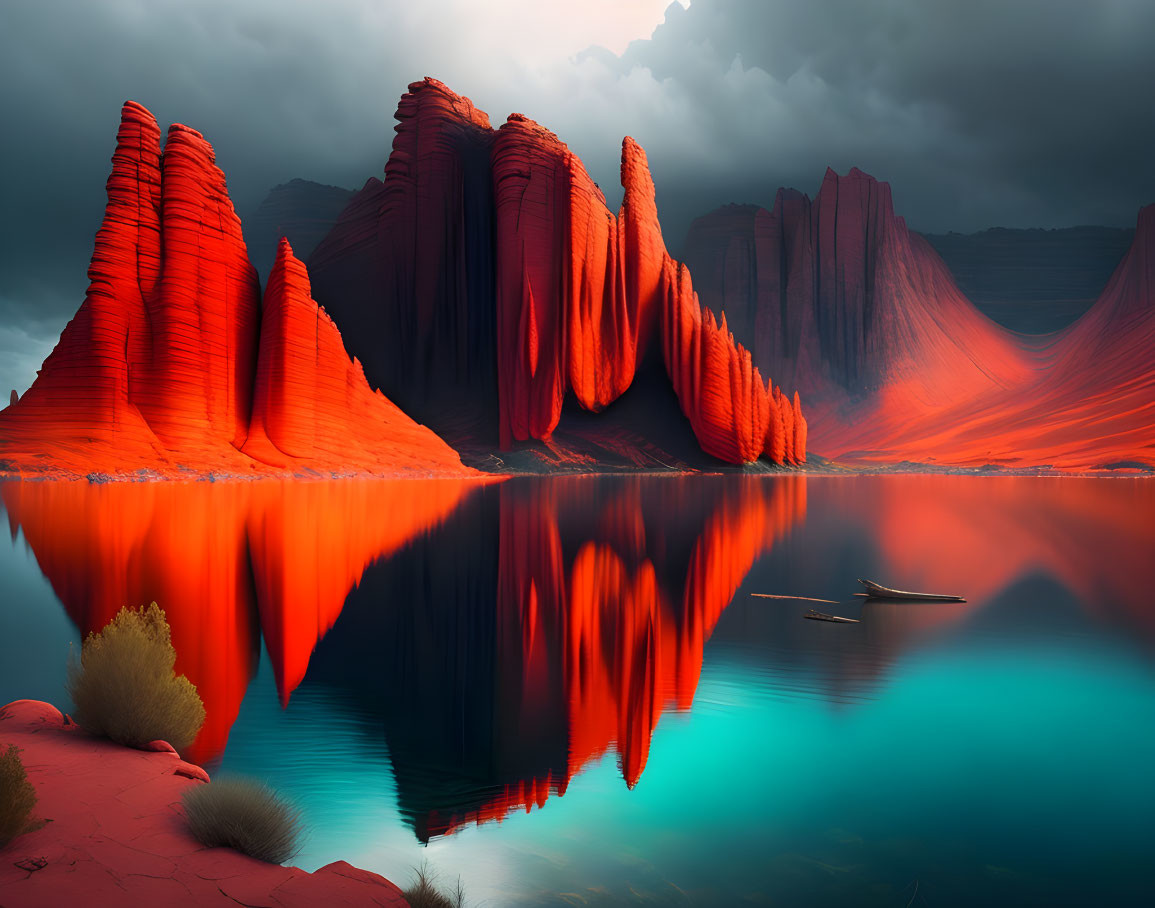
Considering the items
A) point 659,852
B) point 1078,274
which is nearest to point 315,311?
point 659,852

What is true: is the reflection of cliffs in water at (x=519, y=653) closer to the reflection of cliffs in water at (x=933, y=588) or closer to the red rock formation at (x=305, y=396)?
the reflection of cliffs in water at (x=933, y=588)

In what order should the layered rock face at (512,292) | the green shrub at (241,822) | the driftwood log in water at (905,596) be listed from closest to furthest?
1. the green shrub at (241,822)
2. the driftwood log in water at (905,596)
3. the layered rock face at (512,292)

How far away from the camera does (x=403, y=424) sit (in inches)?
1673

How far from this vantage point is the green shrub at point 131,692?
16.6ft

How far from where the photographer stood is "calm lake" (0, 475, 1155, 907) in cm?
414

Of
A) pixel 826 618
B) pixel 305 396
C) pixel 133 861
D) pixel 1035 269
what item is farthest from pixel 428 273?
pixel 1035 269

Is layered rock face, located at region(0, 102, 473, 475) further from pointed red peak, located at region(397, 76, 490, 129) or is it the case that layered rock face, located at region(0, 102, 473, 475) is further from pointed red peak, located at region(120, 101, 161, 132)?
pointed red peak, located at region(397, 76, 490, 129)

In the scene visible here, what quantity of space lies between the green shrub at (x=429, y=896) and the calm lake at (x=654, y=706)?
188mm

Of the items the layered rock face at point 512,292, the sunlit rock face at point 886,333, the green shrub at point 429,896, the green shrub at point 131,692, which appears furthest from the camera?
the sunlit rock face at point 886,333

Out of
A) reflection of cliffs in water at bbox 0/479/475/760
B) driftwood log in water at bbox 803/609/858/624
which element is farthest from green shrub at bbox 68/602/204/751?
driftwood log in water at bbox 803/609/858/624

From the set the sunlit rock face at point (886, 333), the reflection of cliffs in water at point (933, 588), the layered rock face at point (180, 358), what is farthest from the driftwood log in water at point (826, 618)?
the sunlit rock face at point (886, 333)

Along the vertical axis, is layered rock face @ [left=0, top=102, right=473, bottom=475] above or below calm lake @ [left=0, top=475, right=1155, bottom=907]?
above

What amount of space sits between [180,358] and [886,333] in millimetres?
98074

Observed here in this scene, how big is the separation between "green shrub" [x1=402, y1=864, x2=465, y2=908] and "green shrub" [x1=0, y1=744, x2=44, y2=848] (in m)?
1.89
